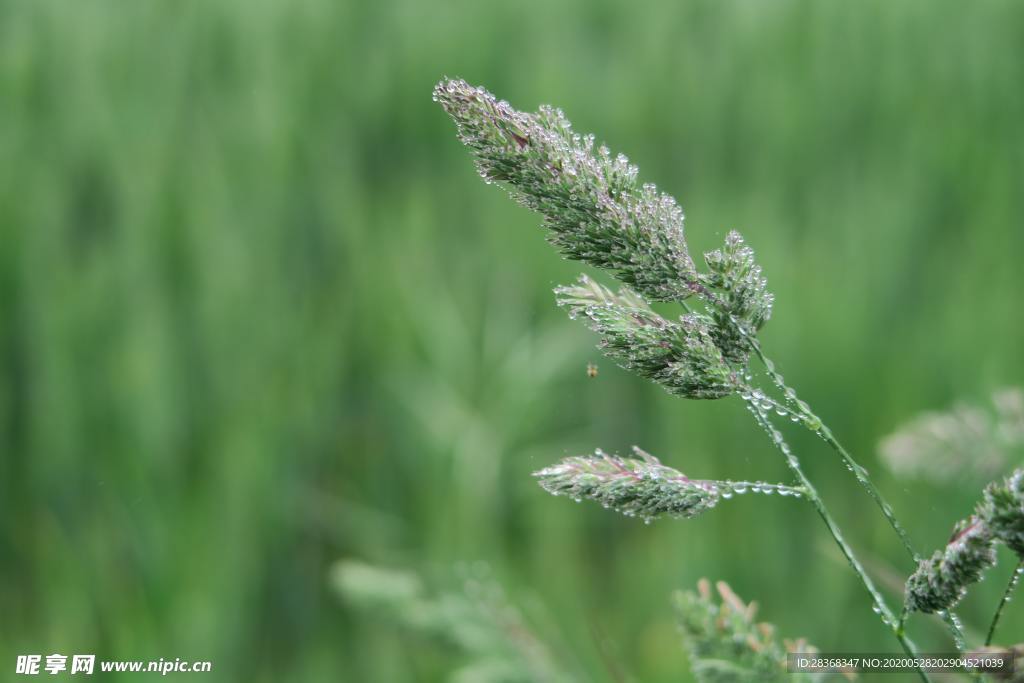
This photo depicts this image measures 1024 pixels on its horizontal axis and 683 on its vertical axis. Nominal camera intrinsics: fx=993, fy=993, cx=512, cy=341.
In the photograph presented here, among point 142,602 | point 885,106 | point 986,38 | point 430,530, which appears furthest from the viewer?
point 986,38

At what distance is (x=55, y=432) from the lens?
1.35 m

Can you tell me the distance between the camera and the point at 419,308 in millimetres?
1512

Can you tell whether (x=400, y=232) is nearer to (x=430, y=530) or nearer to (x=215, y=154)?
(x=215, y=154)

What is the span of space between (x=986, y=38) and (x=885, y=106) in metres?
0.33

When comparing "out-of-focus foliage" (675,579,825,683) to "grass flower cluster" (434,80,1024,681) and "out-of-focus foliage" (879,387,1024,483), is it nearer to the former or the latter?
"grass flower cluster" (434,80,1024,681)

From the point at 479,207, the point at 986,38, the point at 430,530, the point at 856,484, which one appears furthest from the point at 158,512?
the point at 986,38

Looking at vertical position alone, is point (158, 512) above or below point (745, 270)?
above

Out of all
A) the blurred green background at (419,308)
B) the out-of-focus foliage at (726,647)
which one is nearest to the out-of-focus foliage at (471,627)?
the blurred green background at (419,308)

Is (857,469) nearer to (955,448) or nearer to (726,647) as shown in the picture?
(726,647)

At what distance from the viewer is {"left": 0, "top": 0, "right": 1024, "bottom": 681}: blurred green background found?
1228 millimetres

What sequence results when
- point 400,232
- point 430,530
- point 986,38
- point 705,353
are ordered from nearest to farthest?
1. point 705,353
2. point 430,530
3. point 400,232
4. point 986,38
